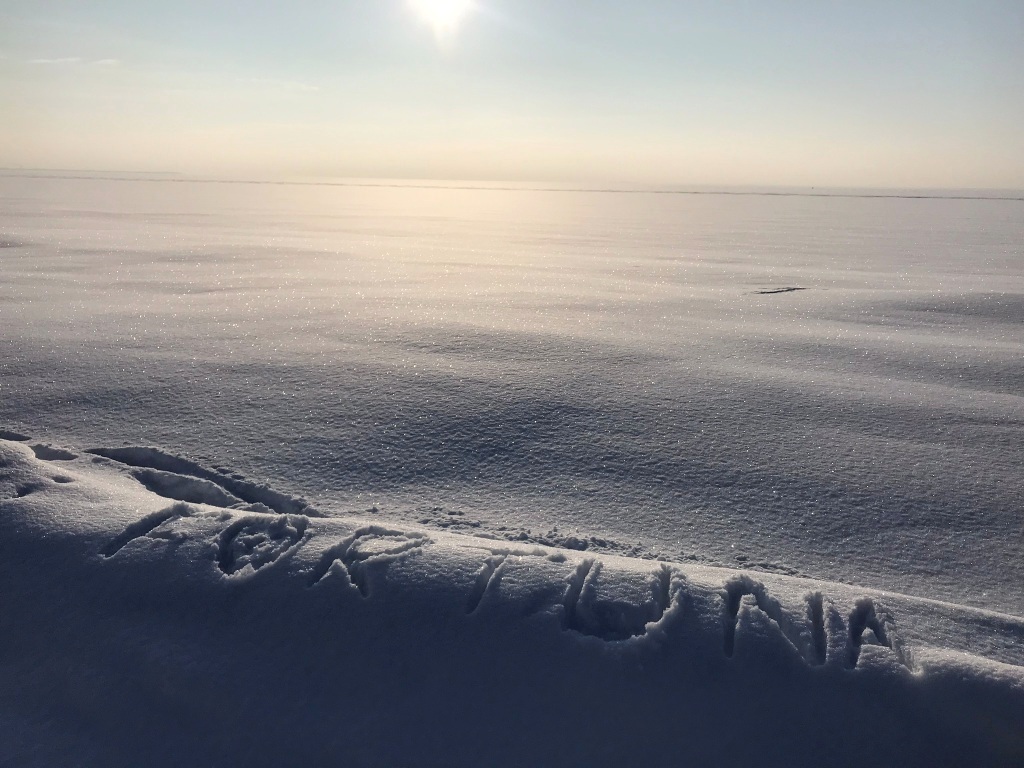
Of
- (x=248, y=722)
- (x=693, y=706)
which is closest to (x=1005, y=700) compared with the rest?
(x=693, y=706)

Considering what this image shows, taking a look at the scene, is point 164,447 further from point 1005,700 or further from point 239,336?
point 1005,700

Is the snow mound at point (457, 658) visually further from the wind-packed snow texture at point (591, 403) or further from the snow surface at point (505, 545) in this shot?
the wind-packed snow texture at point (591, 403)

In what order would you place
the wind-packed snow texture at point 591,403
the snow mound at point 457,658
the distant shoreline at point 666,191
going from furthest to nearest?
the distant shoreline at point 666,191, the wind-packed snow texture at point 591,403, the snow mound at point 457,658

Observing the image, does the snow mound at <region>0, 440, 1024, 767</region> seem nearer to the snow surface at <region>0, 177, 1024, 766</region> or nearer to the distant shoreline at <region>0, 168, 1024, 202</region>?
the snow surface at <region>0, 177, 1024, 766</region>

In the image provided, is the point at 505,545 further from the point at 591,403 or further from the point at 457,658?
the point at 591,403

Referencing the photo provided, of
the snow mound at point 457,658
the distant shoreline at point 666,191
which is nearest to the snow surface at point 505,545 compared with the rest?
the snow mound at point 457,658

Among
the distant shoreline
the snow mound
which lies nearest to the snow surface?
the snow mound

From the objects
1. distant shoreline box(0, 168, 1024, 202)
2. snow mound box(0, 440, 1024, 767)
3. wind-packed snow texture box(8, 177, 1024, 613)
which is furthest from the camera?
distant shoreline box(0, 168, 1024, 202)

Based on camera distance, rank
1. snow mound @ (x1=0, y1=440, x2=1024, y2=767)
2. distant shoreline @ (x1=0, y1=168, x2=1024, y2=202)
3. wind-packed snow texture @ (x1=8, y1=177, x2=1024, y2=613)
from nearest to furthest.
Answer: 1. snow mound @ (x1=0, y1=440, x2=1024, y2=767)
2. wind-packed snow texture @ (x1=8, y1=177, x2=1024, y2=613)
3. distant shoreline @ (x1=0, y1=168, x2=1024, y2=202)
